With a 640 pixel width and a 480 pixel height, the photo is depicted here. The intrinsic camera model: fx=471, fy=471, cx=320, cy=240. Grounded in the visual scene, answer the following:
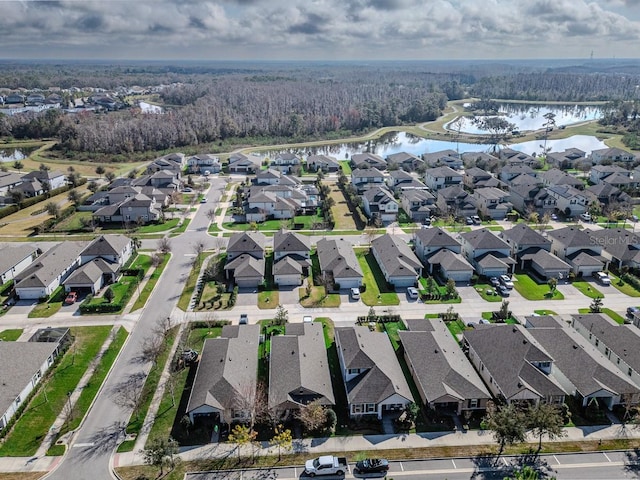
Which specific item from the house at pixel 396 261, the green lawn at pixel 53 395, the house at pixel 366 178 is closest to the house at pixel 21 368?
the green lawn at pixel 53 395

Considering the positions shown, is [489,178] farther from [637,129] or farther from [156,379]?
[637,129]

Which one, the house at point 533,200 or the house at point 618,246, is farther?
the house at point 533,200

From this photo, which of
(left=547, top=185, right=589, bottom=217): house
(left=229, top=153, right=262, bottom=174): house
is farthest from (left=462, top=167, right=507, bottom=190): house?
(left=229, top=153, right=262, bottom=174): house

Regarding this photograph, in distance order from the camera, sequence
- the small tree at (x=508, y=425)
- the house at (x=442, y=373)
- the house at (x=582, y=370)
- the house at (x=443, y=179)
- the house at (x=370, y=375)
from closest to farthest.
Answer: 1. the small tree at (x=508, y=425)
2. the house at (x=370, y=375)
3. the house at (x=442, y=373)
4. the house at (x=582, y=370)
5. the house at (x=443, y=179)

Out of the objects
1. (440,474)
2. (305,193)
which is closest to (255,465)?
(440,474)

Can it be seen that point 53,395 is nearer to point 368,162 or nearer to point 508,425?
point 508,425

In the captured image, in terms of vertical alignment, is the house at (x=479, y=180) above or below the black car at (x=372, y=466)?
above

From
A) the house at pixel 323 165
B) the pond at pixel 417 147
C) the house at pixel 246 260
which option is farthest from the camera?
the pond at pixel 417 147

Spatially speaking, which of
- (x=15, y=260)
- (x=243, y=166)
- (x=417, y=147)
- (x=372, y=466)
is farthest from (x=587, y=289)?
(x=417, y=147)

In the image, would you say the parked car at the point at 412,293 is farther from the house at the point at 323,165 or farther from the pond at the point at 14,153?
the pond at the point at 14,153
